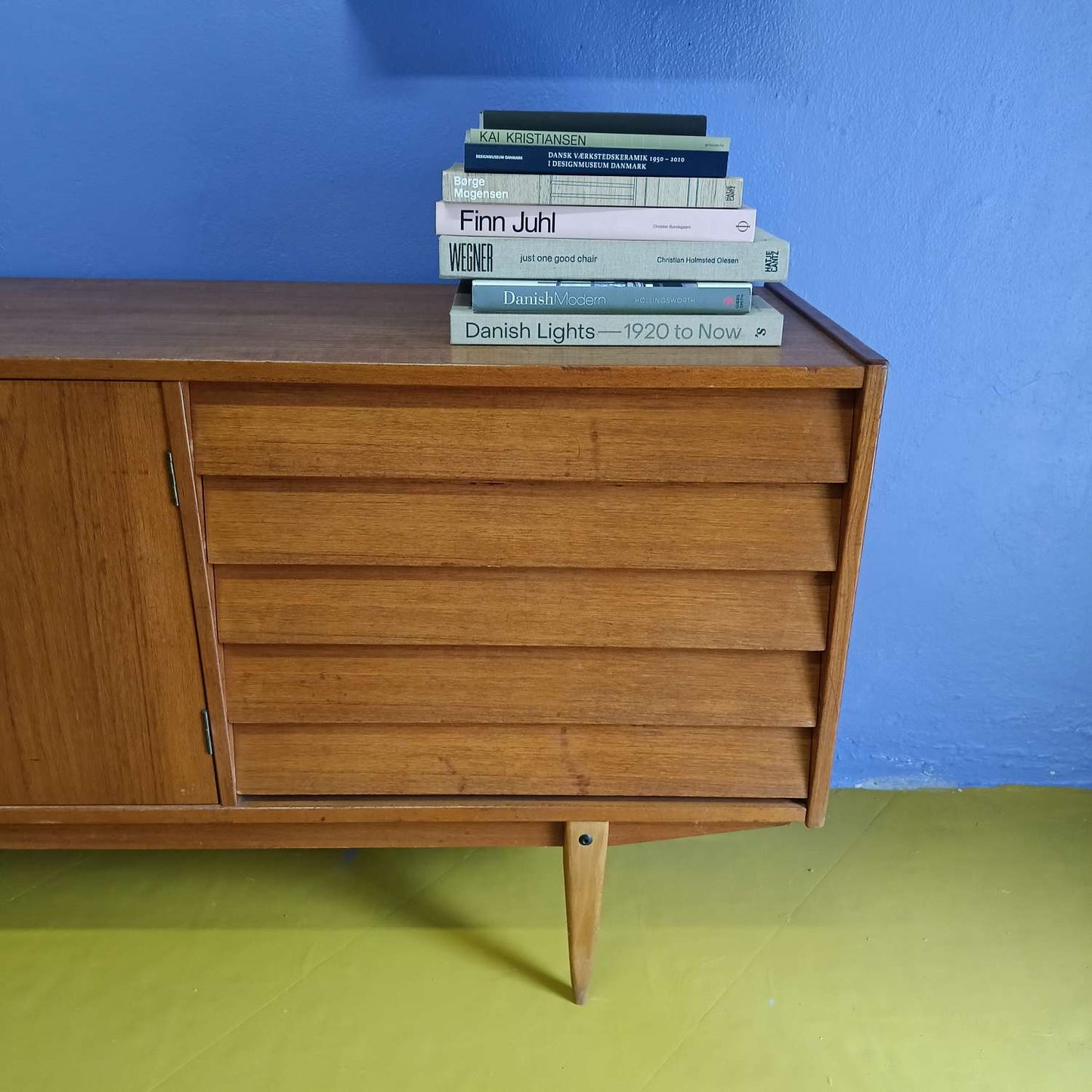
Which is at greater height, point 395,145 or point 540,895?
point 395,145

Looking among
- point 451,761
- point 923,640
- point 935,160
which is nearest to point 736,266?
point 935,160

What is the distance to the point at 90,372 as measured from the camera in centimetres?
96

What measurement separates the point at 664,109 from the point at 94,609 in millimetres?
984

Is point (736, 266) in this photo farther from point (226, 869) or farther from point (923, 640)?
point (226, 869)

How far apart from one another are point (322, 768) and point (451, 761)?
6.0 inches

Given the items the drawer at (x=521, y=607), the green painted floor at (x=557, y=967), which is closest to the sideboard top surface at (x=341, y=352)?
the drawer at (x=521, y=607)

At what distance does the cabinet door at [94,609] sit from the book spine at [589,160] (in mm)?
422

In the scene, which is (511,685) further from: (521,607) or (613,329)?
(613,329)

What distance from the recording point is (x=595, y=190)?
103cm

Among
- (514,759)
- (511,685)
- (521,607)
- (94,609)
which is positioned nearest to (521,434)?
(521,607)

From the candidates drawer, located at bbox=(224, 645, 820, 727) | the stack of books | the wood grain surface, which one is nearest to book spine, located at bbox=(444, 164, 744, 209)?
the stack of books

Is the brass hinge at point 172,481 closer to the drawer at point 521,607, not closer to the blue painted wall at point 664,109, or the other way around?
the drawer at point 521,607

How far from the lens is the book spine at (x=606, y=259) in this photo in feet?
3.40

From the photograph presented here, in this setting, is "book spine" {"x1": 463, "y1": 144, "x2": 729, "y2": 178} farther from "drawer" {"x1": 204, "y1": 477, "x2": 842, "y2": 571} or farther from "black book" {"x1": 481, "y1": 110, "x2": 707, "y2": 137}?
"drawer" {"x1": 204, "y1": 477, "x2": 842, "y2": 571}
